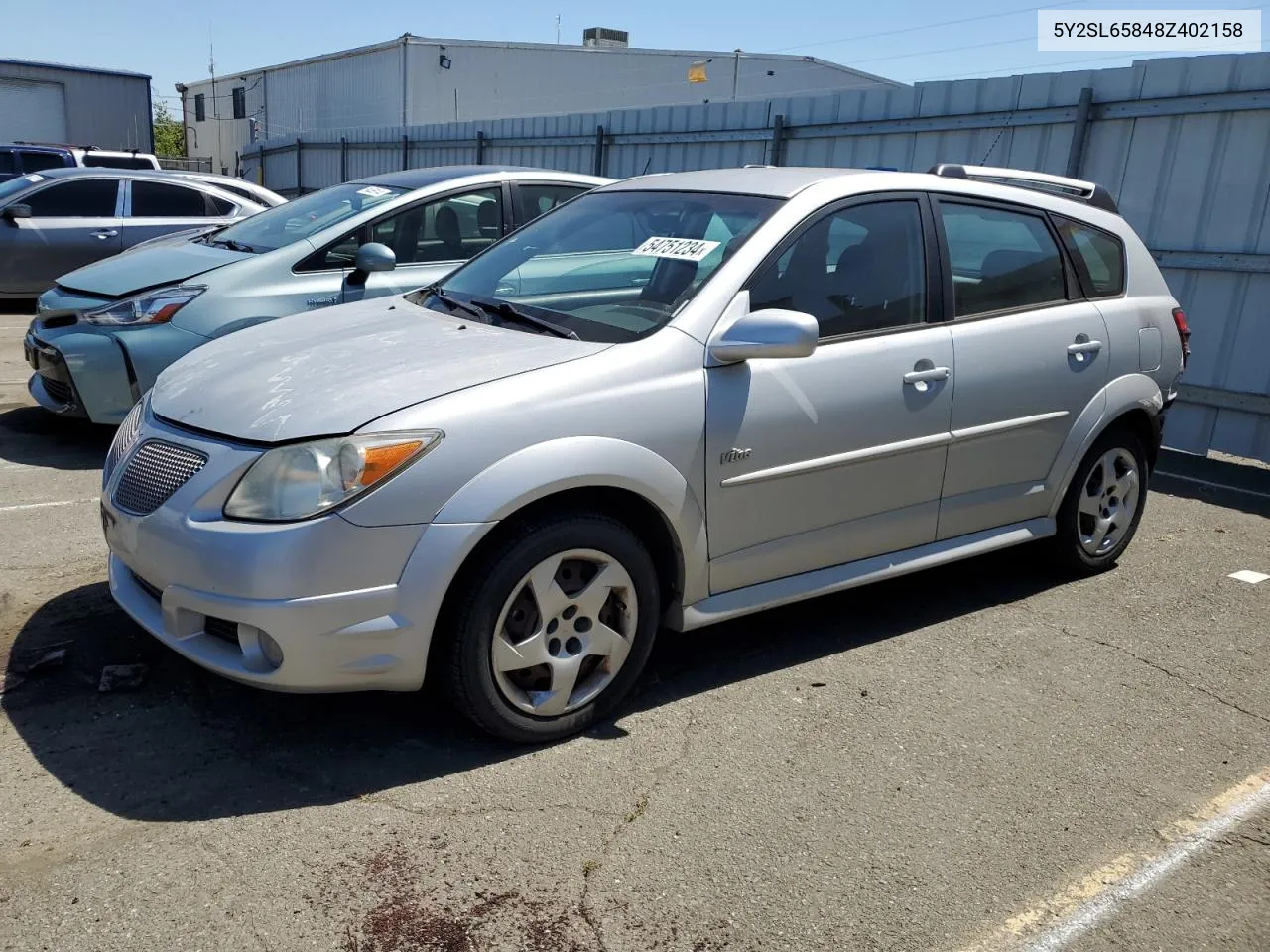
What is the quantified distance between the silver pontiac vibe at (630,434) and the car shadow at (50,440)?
2943 mm

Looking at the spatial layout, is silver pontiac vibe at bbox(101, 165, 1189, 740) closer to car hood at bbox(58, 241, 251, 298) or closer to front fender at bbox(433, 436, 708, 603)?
front fender at bbox(433, 436, 708, 603)

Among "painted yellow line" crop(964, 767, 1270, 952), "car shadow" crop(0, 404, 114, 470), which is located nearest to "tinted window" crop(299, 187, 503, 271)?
"car shadow" crop(0, 404, 114, 470)

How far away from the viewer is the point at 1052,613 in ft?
16.0

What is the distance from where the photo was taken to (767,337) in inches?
140

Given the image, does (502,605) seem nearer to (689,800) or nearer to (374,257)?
(689,800)

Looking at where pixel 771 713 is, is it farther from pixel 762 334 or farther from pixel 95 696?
pixel 95 696

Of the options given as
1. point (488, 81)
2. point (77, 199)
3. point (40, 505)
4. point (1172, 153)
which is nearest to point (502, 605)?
point (40, 505)

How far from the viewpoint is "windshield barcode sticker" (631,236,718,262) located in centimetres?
395

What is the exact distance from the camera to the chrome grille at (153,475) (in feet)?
10.6

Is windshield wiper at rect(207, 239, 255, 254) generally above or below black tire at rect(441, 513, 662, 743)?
above

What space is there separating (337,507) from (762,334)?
1.45m

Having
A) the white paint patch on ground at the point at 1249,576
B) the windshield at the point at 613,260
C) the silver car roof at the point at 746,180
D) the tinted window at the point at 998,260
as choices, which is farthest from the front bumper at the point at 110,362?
the white paint patch on ground at the point at 1249,576

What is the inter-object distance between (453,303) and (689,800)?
7.02 feet

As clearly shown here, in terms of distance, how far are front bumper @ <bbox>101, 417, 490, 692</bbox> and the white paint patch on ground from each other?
4.19 meters
